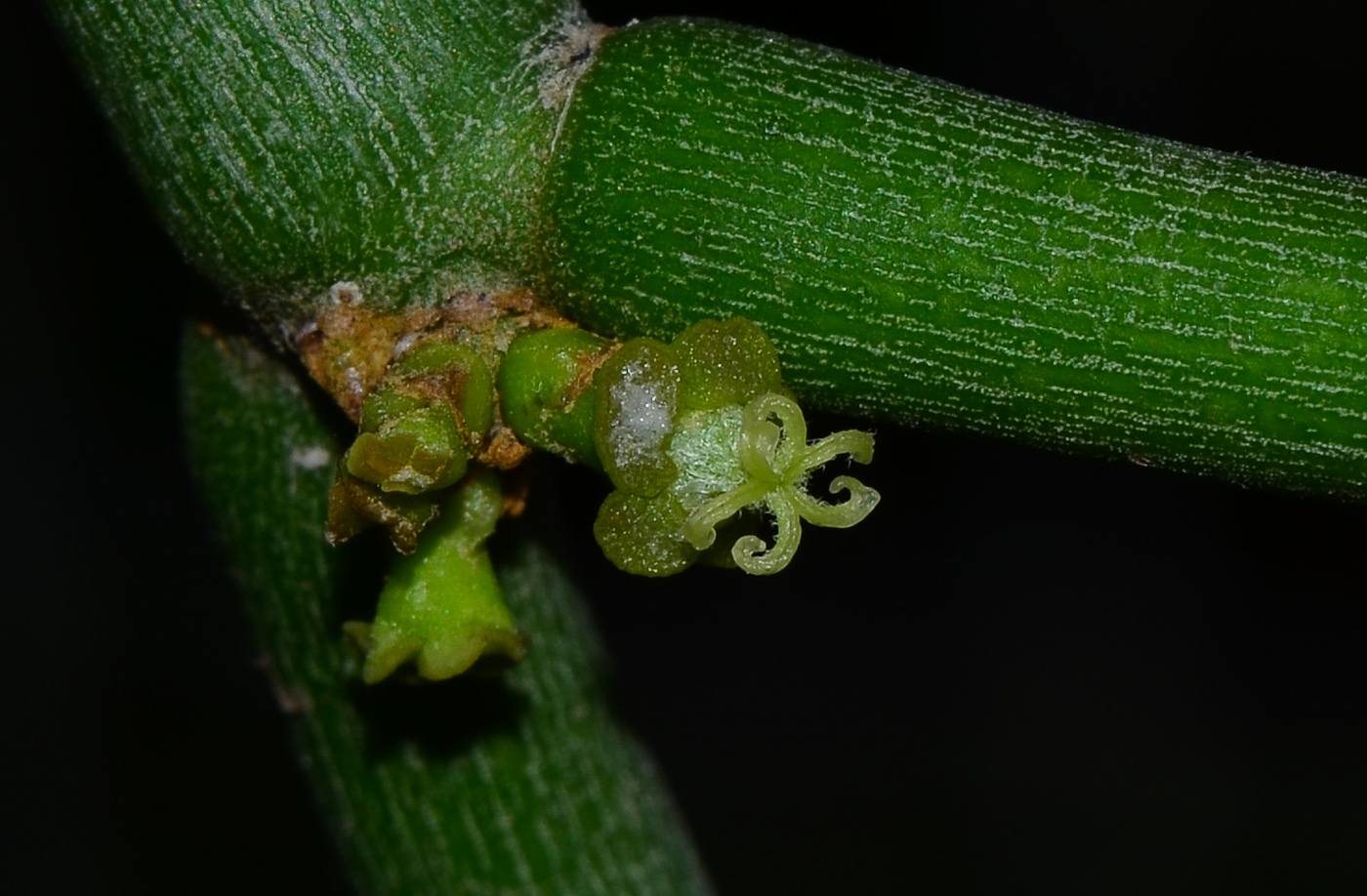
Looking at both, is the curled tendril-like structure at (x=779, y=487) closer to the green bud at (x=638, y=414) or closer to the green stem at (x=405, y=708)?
the green bud at (x=638, y=414)

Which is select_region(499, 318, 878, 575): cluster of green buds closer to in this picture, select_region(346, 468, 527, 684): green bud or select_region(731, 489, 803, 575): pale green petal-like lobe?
select_region(731, 489, 803, 575): pale green petal-like lobe

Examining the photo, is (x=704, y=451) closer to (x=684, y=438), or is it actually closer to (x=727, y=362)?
(x=684, y=438)

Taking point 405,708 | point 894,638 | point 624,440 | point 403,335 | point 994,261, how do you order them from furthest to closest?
point 894,638
point 405,708
point 403,335
point 624,440
point 994,261

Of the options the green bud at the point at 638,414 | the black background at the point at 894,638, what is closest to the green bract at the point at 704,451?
the green bud at the point at 638,414

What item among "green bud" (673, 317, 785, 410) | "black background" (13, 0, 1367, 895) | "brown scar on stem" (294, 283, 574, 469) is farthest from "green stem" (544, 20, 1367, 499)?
"black background" (13, 0, 1367, 895)

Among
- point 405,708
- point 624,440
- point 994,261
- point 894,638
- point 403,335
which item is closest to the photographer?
point 994,261

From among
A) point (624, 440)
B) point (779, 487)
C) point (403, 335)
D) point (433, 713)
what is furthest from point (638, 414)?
point (433, 713)
